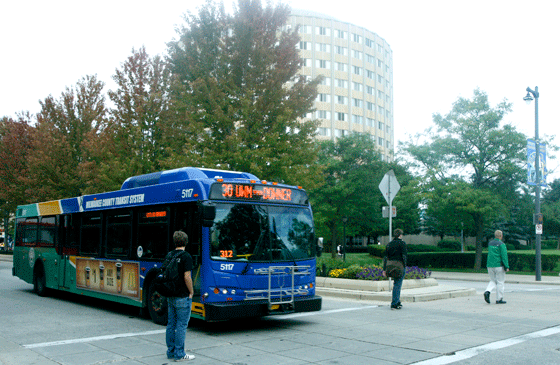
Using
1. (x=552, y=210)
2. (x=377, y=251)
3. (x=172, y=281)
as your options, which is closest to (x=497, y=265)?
(x=172, y=281)

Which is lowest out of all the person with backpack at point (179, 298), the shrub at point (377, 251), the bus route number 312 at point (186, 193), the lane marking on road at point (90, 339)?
the shrub at point (377, 251)

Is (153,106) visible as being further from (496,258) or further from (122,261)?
(496,258)

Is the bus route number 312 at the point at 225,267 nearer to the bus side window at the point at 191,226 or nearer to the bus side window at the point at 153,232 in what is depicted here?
the bus side window at the point at 191,226

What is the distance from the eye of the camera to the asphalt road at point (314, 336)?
7.31m

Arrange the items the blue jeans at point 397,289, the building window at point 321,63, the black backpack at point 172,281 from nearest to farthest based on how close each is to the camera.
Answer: the black backpack at point 172,281 < the blue jeans at point 397,289 < the building window at point 321,63

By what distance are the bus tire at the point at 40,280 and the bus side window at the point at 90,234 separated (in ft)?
9.93

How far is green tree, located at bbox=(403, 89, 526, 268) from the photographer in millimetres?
30297

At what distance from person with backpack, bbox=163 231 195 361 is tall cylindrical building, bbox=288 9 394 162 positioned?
75.4 m

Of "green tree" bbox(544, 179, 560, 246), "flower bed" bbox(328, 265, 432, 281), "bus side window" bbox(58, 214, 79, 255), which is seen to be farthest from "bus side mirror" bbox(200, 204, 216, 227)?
"green tree" bbox(544, 179, 560, 246)

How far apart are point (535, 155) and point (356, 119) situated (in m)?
64.4

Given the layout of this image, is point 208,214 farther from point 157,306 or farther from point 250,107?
point 250,107

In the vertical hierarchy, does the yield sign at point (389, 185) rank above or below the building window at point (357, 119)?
below

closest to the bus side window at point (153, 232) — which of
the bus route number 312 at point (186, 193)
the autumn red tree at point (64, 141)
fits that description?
the bus route number 312 at point (186, 193)

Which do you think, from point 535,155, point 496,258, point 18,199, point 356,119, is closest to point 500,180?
point 535,155
